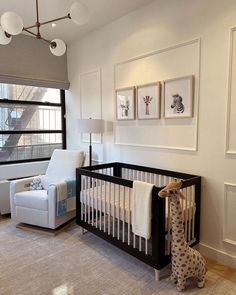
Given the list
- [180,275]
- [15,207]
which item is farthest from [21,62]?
[180,275]

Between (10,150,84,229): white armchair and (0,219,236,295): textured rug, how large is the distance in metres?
0.23

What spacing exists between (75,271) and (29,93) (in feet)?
9.80

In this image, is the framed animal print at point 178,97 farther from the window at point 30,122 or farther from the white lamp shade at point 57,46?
the window at point 30,122

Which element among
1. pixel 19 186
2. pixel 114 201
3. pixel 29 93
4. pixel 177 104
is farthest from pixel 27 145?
pixel 177 104

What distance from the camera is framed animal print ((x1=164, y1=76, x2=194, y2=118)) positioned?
246 cm

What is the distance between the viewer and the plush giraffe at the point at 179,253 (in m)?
1.89

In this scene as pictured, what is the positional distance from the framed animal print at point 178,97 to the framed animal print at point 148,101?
0.35ft

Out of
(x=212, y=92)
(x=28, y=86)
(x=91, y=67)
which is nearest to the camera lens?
(x=212, y=92)

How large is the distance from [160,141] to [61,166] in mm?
1551

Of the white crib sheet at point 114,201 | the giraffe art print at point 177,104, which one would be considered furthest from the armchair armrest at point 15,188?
the giraffe art print at point 177,104

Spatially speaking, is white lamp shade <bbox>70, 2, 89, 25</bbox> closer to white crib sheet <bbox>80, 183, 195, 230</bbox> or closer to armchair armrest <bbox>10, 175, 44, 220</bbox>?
white crib sheet <bbox>80, 183, 195, 230</bbox>

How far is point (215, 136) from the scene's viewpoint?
7.54 ft

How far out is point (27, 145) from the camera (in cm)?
409

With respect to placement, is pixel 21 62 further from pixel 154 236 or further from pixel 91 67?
Answer: pixel 154 236
